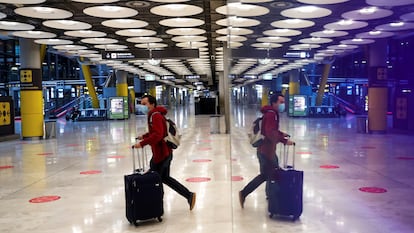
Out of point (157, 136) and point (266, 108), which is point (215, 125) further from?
point (266, 108)

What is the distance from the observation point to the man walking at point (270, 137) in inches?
187

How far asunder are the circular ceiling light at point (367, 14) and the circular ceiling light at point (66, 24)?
8.58 metres

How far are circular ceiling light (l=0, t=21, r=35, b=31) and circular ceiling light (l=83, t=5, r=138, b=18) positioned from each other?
3.05 m

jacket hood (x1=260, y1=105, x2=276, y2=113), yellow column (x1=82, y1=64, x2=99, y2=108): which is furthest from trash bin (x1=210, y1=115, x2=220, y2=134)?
yellow column (x1=82, y1=64, x2=99, y2=108)

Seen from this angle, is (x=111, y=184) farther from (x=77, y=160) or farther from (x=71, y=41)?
(x=71, y=41)

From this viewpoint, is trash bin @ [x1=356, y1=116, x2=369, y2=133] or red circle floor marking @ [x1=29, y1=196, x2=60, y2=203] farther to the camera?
trash bin @ [x1=356, y1=116, x2=369, y2=133]

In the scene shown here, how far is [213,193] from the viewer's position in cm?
657

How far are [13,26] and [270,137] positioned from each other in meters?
11.3

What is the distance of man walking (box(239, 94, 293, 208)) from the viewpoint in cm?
476

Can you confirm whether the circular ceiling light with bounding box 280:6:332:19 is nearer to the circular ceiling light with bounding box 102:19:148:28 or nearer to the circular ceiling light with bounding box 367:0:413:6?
the circular ceiling light with bounding box 367:0:413:6

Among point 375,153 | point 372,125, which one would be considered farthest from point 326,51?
point 375,153

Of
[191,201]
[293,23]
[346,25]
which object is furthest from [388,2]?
[191,201]

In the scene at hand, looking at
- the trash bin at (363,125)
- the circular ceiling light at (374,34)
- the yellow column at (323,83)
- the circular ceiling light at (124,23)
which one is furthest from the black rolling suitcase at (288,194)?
the yellow column at (323,83)

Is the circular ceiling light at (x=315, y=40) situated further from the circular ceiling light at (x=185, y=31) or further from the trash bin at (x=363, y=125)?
the circular ceiling light at (x=185, y=31)
